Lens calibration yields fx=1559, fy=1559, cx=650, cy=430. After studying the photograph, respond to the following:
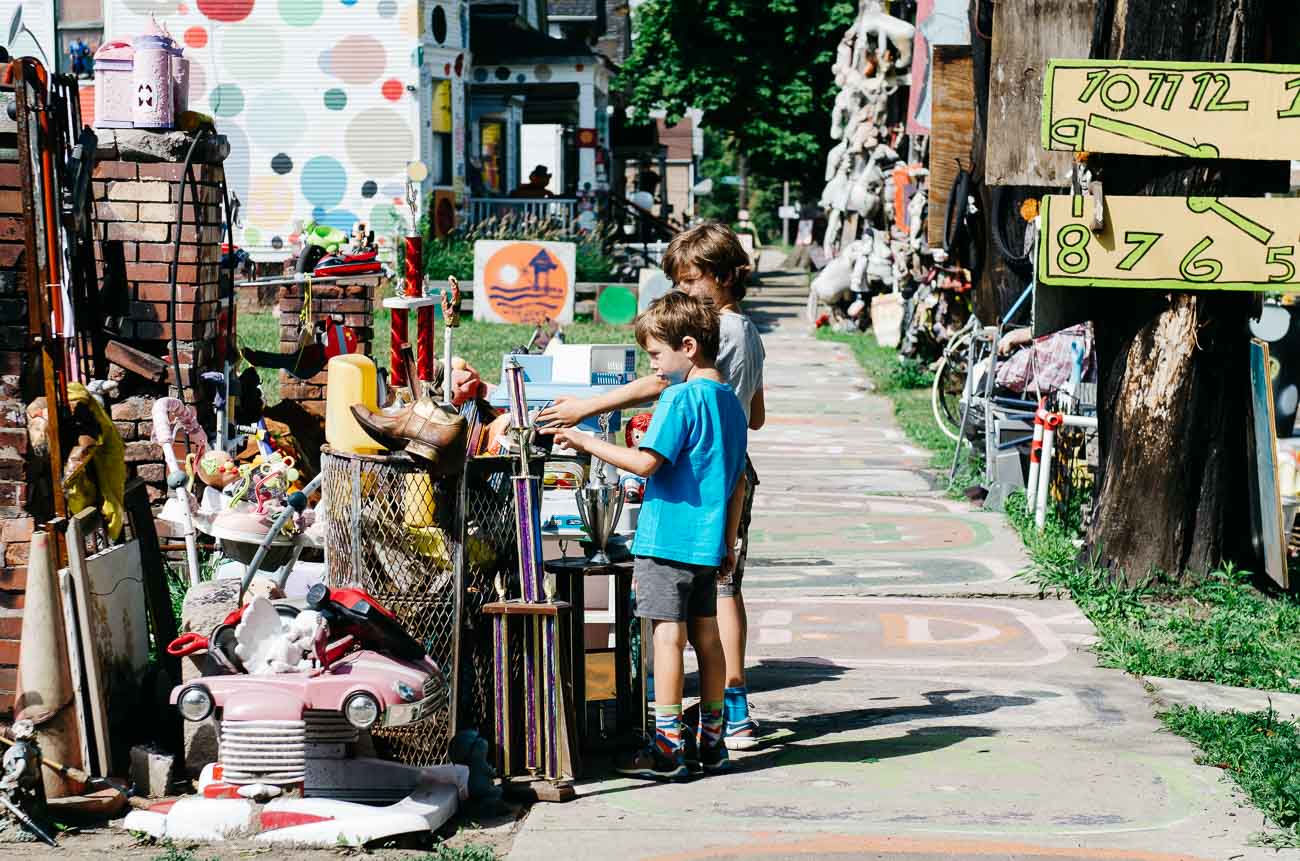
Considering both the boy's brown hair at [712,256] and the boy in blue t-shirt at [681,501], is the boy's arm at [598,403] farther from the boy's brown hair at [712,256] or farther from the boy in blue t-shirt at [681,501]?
the boy's brown hair at [712,256]

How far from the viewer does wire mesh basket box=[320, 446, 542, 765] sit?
15.6 ft

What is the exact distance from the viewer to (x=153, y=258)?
7.38 m

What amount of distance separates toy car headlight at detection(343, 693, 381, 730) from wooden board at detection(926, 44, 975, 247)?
429 inches

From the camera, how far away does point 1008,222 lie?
1342 centimetres

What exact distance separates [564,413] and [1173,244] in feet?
12.6

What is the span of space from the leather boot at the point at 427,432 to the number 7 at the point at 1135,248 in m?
3.97

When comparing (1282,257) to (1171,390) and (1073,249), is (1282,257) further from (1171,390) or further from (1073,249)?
(1073,249)

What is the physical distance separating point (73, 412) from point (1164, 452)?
5.10 m

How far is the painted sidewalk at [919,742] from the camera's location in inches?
176

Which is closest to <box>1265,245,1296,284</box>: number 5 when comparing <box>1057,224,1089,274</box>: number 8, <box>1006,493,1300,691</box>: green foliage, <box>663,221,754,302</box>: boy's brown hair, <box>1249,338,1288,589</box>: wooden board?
<box>1249,338,1288,589</box>: wooden board

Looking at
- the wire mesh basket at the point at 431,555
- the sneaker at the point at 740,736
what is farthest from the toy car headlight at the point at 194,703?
the sneaker at the point at 740,736

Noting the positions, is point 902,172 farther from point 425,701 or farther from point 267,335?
point 425,701

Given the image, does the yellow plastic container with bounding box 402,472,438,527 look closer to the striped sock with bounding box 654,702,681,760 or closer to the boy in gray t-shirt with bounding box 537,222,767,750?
the boy in gray t-shirt with bounding box 537,222,767,750

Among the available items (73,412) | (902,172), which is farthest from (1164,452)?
(902,172)
